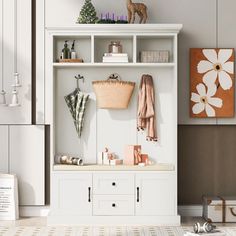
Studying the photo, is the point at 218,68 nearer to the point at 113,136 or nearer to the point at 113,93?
the point at 113,93

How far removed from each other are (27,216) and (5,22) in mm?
2110

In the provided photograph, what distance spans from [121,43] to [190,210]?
1.96 metres

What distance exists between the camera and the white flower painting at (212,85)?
6.45 meters

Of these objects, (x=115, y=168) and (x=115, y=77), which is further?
(x=115, y=77)

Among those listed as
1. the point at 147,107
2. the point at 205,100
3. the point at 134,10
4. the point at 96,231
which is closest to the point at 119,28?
the point at 134,10

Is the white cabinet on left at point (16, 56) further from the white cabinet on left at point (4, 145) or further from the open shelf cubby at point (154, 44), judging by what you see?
the open shelf cubby at point (154, 44)

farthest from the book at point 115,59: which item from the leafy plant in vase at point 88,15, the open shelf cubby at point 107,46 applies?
the leafy plant in vase at point 88,15

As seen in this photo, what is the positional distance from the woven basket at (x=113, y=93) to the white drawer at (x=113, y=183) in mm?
714

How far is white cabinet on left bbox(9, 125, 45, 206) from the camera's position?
6.47 m

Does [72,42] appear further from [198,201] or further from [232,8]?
[198,201]

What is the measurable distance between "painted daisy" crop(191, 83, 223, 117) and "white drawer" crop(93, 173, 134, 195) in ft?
3.59

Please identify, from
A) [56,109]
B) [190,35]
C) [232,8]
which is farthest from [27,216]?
[232,8]

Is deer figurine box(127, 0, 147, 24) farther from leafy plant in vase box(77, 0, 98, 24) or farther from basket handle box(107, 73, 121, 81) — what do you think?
basket handle box(107, 73, 121, 81)

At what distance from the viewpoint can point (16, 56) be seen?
6461 millimetres
